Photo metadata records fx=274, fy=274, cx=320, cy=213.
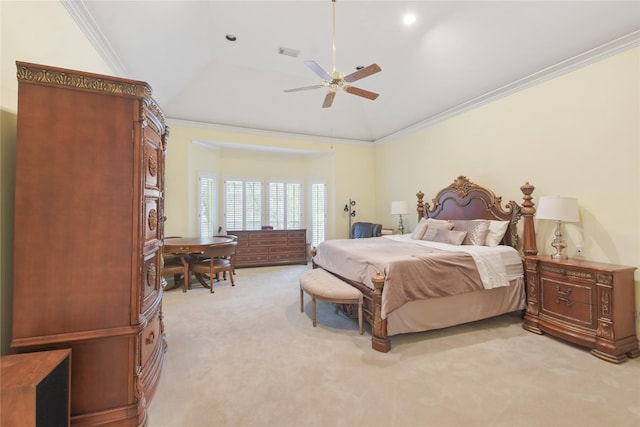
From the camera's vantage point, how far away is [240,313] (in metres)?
3.72

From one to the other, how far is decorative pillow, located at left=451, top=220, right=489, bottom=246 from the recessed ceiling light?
3037mm

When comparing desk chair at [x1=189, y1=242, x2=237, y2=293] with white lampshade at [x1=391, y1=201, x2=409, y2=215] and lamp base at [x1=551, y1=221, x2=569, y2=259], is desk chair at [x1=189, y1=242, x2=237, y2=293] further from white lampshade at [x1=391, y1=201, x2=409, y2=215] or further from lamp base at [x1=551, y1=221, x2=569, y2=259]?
lamp base at [x1=551, y1=221, x2=569, y2=259]

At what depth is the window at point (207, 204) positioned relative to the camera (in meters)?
6.25

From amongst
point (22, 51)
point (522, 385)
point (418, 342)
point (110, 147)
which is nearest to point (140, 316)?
point (110, 147)

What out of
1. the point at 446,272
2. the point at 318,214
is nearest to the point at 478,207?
the point at 446,272

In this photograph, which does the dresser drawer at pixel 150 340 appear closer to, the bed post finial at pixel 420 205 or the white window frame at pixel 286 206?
the bed post finial at pixel 420 205

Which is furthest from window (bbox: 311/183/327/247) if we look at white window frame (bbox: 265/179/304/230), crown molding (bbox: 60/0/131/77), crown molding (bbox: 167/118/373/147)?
crown molding (bbox: 60/0/131/77)

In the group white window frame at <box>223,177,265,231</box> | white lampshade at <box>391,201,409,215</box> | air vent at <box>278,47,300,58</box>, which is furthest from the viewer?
white window frame at <box>223,177,265,231</box>

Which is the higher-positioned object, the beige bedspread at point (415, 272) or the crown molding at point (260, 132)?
the crown molding at point (260, 132)

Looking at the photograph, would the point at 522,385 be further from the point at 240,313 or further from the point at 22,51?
the point at 22,51

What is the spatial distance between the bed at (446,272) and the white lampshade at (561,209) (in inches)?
17.0

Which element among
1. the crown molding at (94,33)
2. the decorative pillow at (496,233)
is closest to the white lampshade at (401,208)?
the decorative pillow at (496,233)

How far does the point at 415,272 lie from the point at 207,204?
5181 mm

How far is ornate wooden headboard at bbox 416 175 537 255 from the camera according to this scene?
3574mm
